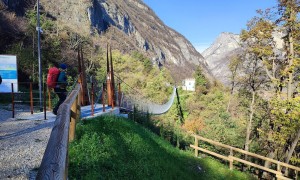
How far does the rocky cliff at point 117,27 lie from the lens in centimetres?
6394

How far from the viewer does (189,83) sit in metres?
88.6

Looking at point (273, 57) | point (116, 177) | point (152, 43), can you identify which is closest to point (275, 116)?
point (273, 57)

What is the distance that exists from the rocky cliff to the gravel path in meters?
33.0

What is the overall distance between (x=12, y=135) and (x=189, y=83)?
83.2 meters

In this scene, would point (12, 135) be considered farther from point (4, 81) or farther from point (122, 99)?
point (122, 99)

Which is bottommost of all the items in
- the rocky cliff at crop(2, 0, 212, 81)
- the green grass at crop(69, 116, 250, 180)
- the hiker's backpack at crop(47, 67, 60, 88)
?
the green grass at crop(69, 116, 250, 180)

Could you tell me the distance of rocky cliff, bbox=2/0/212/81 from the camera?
63938mm

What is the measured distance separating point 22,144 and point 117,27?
110510 mm

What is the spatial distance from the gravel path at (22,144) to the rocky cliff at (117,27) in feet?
108

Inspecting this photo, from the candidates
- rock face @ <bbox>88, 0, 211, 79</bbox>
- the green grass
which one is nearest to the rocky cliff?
rock face @ <bbox>88, 0, 211, 79</bbox>

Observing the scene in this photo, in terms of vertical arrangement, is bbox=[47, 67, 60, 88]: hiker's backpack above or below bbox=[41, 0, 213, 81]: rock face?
below

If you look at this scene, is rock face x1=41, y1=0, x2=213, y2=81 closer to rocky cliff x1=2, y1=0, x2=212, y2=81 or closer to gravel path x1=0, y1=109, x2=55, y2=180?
rocky cliff x1=2, y1=0, x2=212, y2=81

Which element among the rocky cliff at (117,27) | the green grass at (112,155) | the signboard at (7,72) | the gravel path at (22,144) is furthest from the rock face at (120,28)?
the green grass at (112,155)

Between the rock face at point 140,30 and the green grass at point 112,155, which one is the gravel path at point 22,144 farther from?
the rock face at point 140,30
